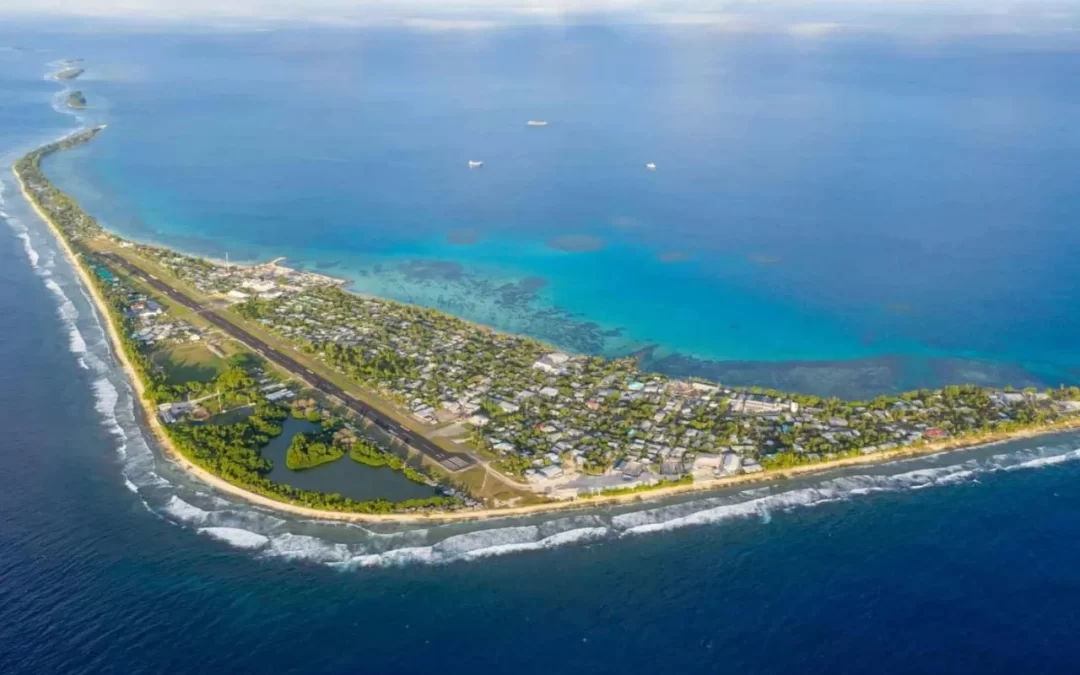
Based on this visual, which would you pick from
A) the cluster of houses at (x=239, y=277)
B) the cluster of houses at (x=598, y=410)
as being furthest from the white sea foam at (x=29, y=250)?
the cluster of houses at (x=598, y=410)

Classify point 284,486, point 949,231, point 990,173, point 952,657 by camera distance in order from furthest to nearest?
point 990,173 → point 949,231 → point 284,486 → point 952,657

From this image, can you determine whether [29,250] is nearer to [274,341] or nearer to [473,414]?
[274,341]

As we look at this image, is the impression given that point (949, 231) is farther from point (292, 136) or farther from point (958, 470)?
point (292, 136)

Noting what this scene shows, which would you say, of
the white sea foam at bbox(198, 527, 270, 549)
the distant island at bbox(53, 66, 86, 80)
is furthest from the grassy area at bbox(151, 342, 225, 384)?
the distant island at bbox(53, 66, 86, 80)

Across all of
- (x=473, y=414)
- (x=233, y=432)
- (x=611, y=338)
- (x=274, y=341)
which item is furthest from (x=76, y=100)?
(x=473, y=414)

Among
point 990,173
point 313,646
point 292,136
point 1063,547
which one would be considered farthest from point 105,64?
point 1063,547

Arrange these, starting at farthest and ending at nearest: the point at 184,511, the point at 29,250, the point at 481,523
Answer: the point at 29,250 < the point at 184,511 < the point at 481,523
